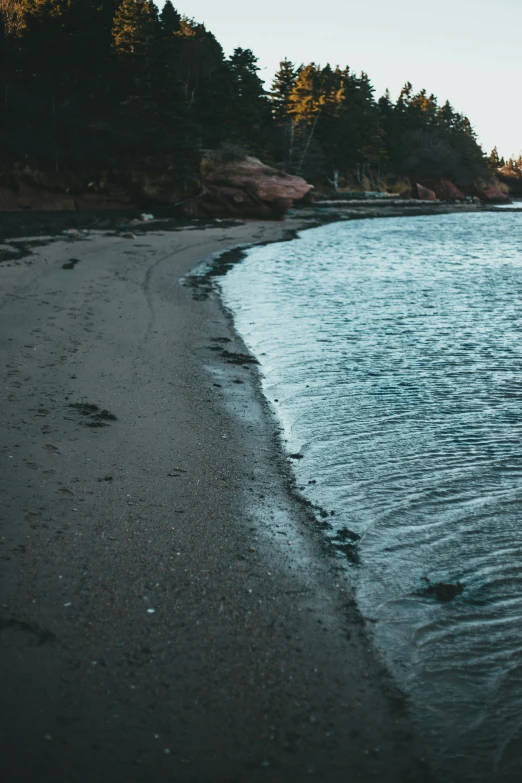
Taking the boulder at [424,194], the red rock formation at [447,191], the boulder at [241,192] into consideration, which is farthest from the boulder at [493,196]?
the boulder at [241,192]

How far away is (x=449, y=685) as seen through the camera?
3.59 meters

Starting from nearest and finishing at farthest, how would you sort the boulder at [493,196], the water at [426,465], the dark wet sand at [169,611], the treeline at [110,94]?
the dark wet sand at [169,611] → the water at [426,465] → the treeline at [110,94] → the boulder at [493,196]

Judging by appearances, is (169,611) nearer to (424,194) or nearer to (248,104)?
(248,104)

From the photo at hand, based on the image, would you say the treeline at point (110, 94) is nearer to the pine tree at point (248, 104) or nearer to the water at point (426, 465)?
the pine tree at point (248, 104)

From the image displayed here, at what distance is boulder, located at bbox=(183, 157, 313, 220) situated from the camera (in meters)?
39.5

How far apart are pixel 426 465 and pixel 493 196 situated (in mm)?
95523

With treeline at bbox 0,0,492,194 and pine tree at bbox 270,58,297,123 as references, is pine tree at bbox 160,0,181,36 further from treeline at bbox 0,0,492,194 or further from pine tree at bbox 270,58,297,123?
pine tree at bbox 270,58,297,123

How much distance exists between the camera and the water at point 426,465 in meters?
3.58

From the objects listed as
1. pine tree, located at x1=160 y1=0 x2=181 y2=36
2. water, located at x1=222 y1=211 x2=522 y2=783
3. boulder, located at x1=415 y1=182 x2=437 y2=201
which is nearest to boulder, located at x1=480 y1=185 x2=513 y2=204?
boulder, located at x1=415 y1=182 x2=437 y2=201

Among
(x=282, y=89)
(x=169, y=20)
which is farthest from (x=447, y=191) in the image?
(x=169, y=20)

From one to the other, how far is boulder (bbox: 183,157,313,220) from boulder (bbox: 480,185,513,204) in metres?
58.2

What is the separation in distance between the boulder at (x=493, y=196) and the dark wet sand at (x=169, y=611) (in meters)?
92.2

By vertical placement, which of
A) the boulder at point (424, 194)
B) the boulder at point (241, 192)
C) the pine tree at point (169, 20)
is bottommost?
the boulder at point (241, 192)

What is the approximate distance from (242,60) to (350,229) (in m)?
32.5
